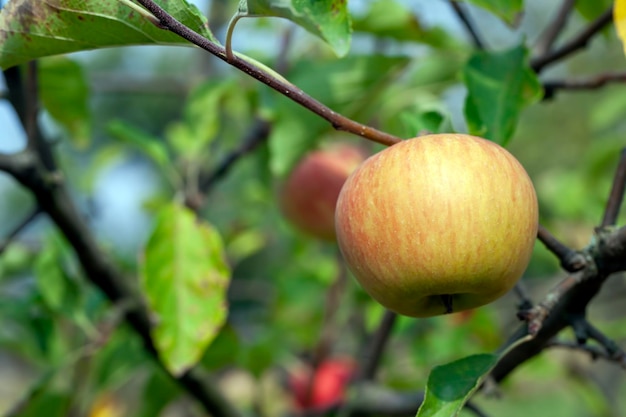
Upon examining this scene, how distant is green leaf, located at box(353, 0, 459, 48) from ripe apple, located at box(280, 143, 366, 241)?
41 centimetres

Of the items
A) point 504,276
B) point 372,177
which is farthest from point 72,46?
point 504,276

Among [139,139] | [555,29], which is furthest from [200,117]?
[555,29]

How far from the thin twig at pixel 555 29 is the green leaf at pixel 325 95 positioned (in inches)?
7.6

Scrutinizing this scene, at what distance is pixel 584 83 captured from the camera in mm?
985

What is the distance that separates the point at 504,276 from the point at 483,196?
0.06m

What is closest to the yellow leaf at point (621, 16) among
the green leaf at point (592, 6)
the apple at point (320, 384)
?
the green leaf at point (592, 6)

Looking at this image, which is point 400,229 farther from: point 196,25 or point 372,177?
point 196,25

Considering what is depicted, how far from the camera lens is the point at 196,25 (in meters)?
0.49

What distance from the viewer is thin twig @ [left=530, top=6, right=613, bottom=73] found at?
92 cm

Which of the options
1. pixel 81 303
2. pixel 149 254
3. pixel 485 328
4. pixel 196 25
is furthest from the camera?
pixel 485 328

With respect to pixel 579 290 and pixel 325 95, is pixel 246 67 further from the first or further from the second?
pixel 325 95

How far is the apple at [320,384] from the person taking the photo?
1650mm

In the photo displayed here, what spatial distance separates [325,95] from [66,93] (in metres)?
0.41

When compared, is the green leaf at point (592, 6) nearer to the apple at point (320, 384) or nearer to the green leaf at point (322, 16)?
the green leaf at point (322, 16)
